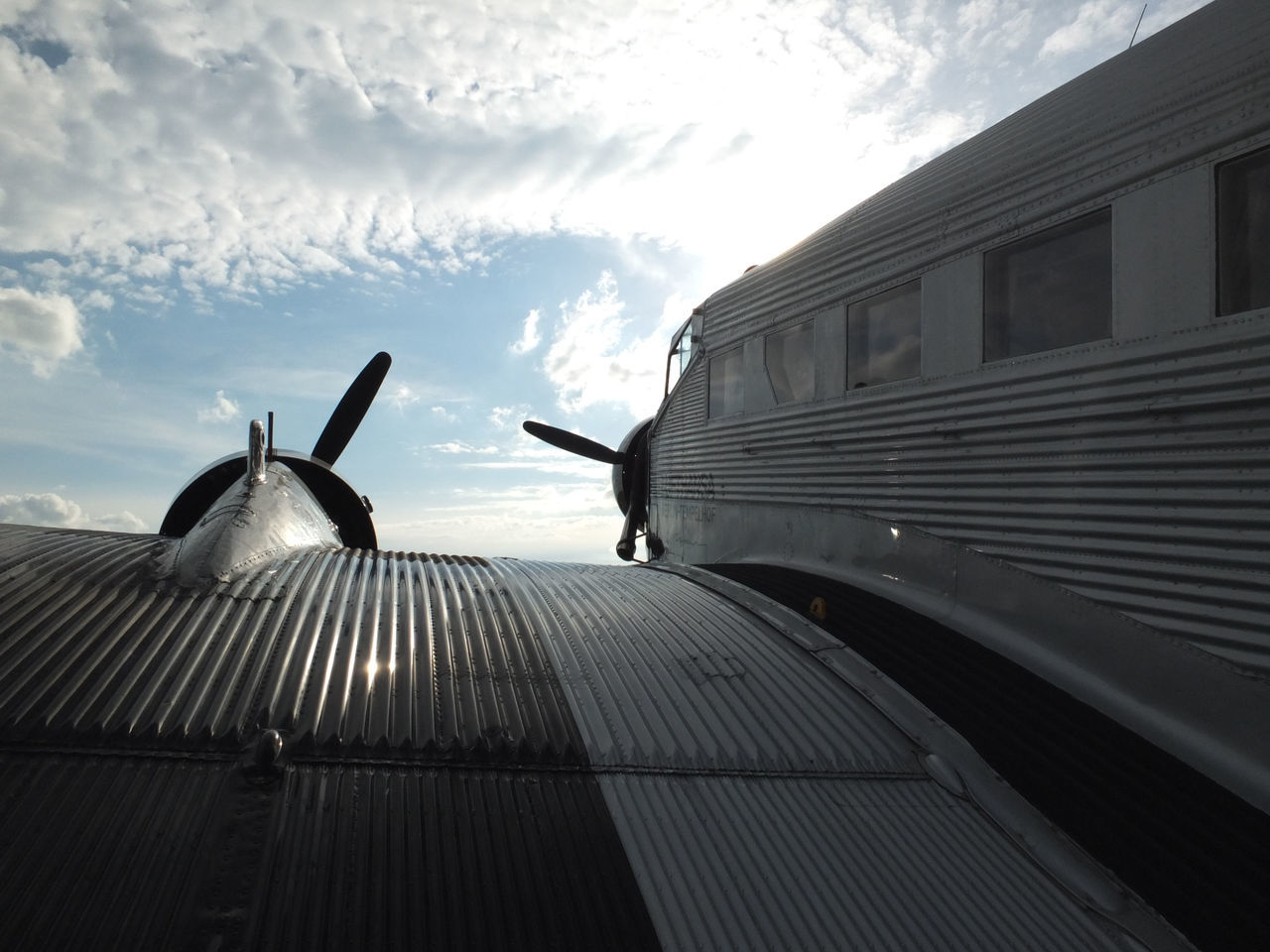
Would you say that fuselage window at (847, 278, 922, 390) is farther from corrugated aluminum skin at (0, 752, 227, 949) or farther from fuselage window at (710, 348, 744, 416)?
corrugated aluminum skin at (0, 752, 227, 949)

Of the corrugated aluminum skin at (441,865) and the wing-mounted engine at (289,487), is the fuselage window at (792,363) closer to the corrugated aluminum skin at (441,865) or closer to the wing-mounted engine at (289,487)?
the wing-mounted engine at (289,487)

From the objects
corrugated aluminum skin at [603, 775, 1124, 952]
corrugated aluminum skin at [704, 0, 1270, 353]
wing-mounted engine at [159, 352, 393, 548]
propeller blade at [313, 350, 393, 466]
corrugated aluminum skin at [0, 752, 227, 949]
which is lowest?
corrugated aluminum skin at [603, 775, 1124, 952]

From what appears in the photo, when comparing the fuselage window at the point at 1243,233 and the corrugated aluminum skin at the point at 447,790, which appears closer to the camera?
the corrugated aluminum skin at the point at 447,790

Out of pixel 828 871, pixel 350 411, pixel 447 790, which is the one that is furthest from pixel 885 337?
pixel 350 411

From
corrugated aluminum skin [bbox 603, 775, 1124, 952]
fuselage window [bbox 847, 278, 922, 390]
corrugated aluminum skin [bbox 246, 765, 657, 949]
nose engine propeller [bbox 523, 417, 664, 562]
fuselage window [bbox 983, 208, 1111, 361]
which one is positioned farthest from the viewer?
nose engine propeller [bbox 523, 417, 664, 562]

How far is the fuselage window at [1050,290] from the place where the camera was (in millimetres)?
4430

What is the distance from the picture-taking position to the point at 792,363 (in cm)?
716

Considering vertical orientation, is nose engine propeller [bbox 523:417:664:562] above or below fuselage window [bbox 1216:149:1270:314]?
below

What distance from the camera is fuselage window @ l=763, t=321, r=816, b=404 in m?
6.88

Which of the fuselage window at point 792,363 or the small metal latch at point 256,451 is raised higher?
the fuselage window at point 792,363

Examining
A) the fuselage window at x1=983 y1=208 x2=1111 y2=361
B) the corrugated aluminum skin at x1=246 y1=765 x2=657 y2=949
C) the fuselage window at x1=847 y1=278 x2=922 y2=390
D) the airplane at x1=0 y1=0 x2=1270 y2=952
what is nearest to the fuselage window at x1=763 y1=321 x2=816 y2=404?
the fuselage window at x1=847 y1=278 x2=922 y2=390

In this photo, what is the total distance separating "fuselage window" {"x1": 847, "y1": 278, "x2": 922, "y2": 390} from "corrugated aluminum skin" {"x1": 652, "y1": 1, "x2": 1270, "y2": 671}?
0.36 ft

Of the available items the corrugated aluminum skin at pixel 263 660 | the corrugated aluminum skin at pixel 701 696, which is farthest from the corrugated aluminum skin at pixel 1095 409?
the corrugated aluminum skin at pixel 263 660

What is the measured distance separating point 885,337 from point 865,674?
2.50m
